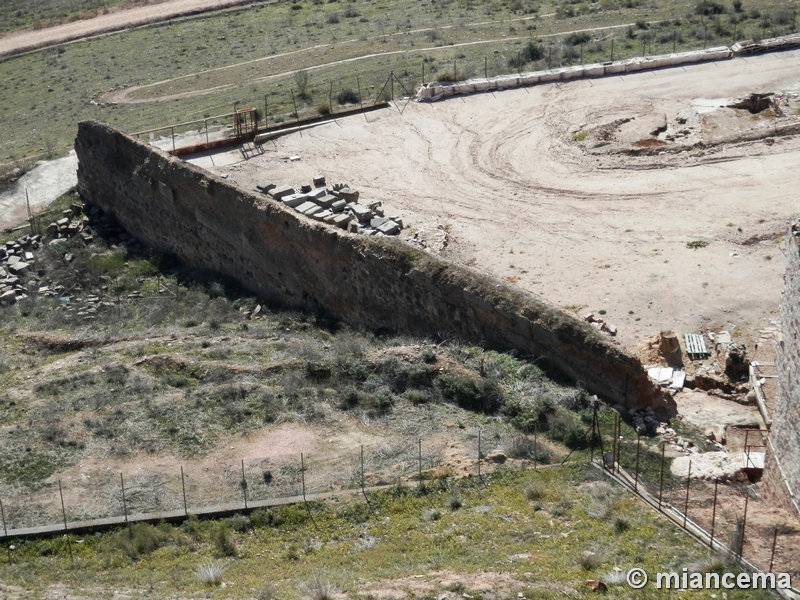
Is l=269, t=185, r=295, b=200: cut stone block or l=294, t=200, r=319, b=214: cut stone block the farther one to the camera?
l=269, t=185, r=295, b=200: cut stone block

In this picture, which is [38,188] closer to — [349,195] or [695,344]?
[349,195]

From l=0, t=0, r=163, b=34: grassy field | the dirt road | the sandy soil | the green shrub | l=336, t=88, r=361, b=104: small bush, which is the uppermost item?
l=0, t=0, r=163, b=34: grassy field

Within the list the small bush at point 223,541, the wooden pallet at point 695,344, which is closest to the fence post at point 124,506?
the small bush at point 223,541

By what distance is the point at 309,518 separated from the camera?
1725 centimetres

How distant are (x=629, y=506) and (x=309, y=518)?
516 cm

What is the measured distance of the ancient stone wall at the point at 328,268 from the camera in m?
20.5

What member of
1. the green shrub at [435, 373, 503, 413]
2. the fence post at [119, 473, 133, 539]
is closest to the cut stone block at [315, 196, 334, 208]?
the green shrub at [435, 373, 503, 413]

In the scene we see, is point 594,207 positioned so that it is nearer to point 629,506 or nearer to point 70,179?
point 629,506

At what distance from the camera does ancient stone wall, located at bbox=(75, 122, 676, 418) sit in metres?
20.5

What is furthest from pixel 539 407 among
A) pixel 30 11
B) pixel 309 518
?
pixel 30 11

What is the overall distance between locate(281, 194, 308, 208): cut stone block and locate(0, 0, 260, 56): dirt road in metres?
36.7

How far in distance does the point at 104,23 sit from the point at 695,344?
163 ft

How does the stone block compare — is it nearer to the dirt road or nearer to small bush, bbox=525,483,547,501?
small bush, bbox=525,483,547,501

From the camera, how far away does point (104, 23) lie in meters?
62.0
